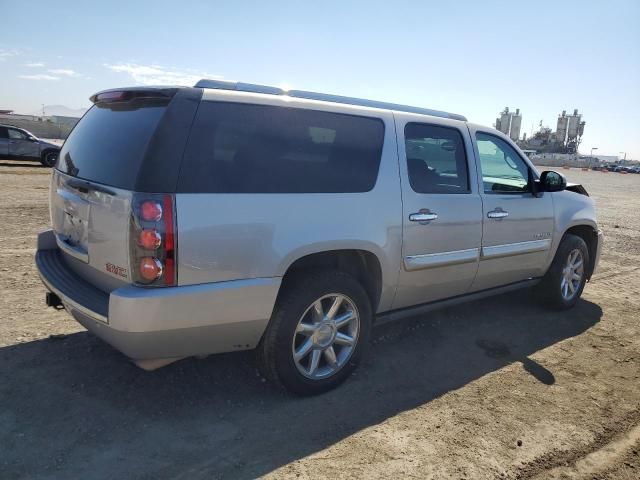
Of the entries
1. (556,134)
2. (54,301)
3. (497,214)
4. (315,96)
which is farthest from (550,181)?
(556,134)

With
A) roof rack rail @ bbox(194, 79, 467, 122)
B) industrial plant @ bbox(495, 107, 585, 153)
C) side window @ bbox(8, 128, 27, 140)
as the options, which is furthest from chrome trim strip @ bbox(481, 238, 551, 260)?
industrial plant @ bbox(495, 107, 585, 153)

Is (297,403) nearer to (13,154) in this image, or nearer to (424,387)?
(424,387)

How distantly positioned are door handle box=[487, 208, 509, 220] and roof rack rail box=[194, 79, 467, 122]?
831 mm

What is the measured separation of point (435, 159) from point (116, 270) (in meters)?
2.51

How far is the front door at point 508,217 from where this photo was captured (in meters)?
4.38

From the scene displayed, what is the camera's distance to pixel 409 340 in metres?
4.45

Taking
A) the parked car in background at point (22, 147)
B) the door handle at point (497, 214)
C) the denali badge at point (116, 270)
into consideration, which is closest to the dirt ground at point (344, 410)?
the denali badge at point (116, 270)

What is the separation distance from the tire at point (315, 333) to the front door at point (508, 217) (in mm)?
1448

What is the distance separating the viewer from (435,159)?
4035mm

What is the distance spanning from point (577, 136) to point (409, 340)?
135192mm

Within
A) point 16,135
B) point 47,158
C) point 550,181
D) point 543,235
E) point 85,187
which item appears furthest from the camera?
point 47,158

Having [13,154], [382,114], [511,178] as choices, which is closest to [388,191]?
[382,114]

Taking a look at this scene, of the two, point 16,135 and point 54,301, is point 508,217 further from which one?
point 16,135

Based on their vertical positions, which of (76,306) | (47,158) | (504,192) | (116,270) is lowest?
(76,306)
